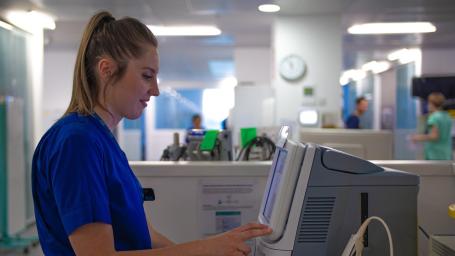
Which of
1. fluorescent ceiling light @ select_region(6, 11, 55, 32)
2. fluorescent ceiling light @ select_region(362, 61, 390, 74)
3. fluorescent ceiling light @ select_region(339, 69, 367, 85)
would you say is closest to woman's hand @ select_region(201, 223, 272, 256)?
fluorescent ceiling light @ select_region(6, 11, 55, 32)

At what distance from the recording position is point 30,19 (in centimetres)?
582

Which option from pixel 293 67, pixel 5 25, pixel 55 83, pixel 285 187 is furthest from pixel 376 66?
pixel 285 187

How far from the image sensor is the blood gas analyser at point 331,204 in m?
1.14

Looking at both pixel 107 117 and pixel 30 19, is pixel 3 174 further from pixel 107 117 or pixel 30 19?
pixel 107 117

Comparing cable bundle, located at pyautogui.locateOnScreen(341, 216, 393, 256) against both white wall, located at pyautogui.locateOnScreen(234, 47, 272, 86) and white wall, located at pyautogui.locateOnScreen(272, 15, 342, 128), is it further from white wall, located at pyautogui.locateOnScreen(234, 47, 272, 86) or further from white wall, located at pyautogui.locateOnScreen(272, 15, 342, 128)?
white wall, located at pyautogui.locateOnScreen(234, 47, 272, 86)

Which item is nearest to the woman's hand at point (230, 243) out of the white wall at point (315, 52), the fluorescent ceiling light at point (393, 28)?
the white wall at point (315, 52)

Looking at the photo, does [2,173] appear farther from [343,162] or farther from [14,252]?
[343,162]

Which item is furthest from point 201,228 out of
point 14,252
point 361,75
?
point 361,75

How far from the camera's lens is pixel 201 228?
1.79m

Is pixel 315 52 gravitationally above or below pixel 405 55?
below

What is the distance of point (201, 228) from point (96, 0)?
3.93 meters

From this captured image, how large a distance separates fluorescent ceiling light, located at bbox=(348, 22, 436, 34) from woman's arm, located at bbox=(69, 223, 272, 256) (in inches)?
237

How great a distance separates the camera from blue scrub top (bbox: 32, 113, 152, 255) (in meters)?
1.02

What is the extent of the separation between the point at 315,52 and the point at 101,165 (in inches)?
201
